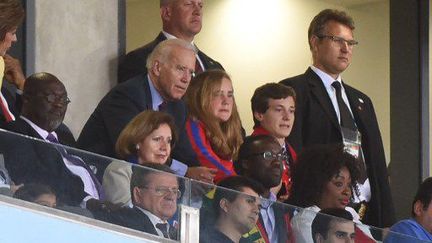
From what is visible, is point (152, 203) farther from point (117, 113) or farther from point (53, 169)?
point (117, 113)

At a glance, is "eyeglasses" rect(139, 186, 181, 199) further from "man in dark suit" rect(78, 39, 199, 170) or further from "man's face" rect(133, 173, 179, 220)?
"man in dark suit" rect(78, 39, 199, 170)

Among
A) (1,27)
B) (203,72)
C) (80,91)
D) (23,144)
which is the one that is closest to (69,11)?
(80,91)

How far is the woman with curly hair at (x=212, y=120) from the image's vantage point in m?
7.32

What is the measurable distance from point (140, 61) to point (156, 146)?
1.52m

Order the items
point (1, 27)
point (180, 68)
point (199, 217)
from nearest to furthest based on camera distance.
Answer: point (199, 217) < point (1, 27) < point (180, 68)

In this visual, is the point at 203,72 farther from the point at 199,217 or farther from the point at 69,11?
the point at 199,217

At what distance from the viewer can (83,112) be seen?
8.45 meters

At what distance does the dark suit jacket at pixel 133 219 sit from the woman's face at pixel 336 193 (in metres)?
1.71

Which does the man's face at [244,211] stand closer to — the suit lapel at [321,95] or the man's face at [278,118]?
the man's face at [278,118]

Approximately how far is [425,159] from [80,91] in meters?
3.05

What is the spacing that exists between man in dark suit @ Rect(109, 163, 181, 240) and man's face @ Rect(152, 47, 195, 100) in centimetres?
169

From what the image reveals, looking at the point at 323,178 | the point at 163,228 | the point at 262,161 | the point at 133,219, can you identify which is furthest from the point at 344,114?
the point at 133,219

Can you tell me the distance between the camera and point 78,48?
8484mm

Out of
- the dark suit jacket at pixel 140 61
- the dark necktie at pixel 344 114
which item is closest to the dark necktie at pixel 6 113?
the dark suit jacket at pixel 140 61
